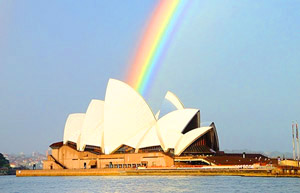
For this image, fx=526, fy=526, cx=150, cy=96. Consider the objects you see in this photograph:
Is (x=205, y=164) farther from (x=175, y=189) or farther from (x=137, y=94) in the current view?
(x=175, y=189)

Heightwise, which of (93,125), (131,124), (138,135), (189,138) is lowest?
(189,138)

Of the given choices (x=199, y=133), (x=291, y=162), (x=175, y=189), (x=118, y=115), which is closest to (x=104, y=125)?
(x=118, y=115)

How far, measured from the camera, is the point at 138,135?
81875 mm

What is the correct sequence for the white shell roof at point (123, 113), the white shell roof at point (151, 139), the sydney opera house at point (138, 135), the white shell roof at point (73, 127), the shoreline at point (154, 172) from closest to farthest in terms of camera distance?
the shoreline at point (154, 172) → the sydney opera house at point (138, 135) → the white shell roof at point (151, 139) → the white shell roof at point (123, 113) → the white shell roof at point (73, 127)

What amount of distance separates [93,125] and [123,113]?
859cm

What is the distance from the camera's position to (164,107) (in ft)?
280

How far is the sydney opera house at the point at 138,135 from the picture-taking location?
255 ft

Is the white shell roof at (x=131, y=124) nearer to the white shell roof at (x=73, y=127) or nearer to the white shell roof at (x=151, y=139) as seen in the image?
the white shell roof at (x=151, y=139)

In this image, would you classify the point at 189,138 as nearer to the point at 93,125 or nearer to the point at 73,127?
the point at 93,125

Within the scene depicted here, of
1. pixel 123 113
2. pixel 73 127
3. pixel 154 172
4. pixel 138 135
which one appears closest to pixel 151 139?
pixel 138 135

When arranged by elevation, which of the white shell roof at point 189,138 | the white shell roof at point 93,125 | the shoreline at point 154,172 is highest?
the white shell roof at point 93,125

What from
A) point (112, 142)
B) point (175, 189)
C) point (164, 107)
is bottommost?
point (175, 189)

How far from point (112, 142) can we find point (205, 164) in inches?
652

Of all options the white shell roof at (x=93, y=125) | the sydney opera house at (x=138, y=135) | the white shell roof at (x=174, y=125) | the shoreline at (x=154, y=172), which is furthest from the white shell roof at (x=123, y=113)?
the shoreline at (x=154, y=172)
